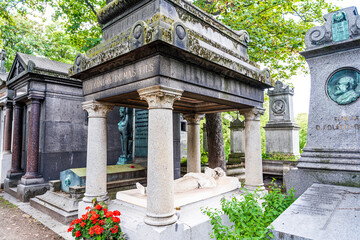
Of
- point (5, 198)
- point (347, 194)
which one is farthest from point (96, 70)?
point (5, 198)

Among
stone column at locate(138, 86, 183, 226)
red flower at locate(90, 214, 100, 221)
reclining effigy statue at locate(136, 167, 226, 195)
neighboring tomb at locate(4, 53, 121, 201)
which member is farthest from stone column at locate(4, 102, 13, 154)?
stone column at locate(138, 86, 183, 226)

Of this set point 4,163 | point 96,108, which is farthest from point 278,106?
point 4,163

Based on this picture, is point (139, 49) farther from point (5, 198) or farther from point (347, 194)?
point (5, 198)

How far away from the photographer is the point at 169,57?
3701mm

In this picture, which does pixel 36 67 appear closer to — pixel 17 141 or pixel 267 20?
pixel 17 141

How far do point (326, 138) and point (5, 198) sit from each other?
10.5 m

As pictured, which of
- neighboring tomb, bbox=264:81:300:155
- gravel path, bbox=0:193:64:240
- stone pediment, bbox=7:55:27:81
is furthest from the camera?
neighboring tomb, bbox=264:81:300:155

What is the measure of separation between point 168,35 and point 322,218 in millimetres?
3379

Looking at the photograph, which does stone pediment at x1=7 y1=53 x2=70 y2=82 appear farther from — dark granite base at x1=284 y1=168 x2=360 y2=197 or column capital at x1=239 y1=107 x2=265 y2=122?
dark granite base at x1=284 y1=168 x2=360 y2=197

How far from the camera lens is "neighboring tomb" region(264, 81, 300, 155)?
11.6 metres

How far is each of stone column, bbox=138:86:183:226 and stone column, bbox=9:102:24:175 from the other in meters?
8.43

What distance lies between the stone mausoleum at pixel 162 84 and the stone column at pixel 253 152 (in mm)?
24

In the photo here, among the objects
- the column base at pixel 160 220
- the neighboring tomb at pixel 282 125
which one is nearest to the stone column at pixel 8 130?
the column base at pixel 160 220

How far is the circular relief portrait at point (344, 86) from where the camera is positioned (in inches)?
190
